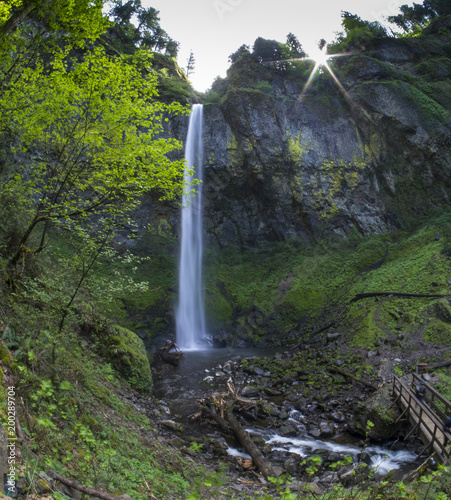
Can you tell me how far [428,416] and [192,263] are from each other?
16.6m

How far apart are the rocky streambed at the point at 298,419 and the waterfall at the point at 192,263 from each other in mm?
5466

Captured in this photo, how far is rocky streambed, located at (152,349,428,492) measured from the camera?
5785 mm

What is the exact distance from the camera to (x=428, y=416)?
20.6ft

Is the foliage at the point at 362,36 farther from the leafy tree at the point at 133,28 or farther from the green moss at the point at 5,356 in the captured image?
the green moss at the point at 5,356

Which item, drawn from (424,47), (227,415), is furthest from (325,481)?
(424,47)

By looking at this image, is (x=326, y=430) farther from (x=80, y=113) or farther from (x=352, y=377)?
(x=80, y=113)

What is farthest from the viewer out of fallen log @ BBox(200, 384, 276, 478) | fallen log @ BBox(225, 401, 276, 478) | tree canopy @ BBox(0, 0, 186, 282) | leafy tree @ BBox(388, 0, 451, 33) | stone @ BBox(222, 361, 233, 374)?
leafy tree @ BBox(388, 0, 451, 33)

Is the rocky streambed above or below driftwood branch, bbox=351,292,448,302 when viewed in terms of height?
below

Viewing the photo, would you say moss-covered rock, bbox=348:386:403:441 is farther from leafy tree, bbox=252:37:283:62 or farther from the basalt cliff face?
leafy tree, bbox=252:37:283:62

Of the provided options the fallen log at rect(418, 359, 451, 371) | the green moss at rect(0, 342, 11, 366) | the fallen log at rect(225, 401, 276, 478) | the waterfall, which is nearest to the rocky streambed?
the fallen log at rect(225, 401, 276, 478)

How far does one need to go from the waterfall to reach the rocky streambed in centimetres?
547

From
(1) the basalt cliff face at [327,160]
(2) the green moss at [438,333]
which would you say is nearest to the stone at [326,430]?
(2) the green moss at [438,333]

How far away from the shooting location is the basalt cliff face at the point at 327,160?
860 inches

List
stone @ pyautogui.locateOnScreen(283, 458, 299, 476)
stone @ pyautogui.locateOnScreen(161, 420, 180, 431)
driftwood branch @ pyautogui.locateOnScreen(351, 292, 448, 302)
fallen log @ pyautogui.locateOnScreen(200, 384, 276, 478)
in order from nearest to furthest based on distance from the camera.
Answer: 1. stone @ pyautogui.locateOnScreen(283, 458, 299, 476)
2. fallen log @ pyautogui.locateOnScreen(200, 384, 276, 478)
3. stone @ pyautogui.locateOnScreen(161, 420, 180, 431)
4. driftwood branch @ pyautogui.locateOnScreen(351, 292, 448, 302)
